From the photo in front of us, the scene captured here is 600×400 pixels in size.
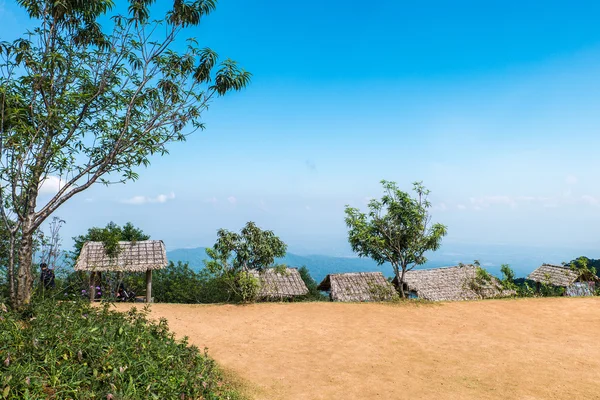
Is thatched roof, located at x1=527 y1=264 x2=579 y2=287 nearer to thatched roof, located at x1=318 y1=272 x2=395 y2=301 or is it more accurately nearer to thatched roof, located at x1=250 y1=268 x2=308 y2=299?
thatched roof, located at x1=318 y1=272 x2=395 y2=301

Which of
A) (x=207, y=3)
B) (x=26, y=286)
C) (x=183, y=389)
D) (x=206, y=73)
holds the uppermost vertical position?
(x=207, y=3)

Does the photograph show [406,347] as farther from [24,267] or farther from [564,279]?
[564,279]

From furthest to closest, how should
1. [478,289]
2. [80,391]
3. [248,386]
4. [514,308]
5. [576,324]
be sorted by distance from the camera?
[478,289] < [514,308] < [576,324] < [248,386] < [80,391]

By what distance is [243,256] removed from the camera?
13.7 meters

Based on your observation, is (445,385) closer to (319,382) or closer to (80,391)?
(319,382)

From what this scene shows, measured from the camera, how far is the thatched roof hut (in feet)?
59.5

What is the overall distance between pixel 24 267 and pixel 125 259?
27.8 feet

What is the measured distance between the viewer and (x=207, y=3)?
734 centimetres

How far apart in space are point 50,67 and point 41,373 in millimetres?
5244

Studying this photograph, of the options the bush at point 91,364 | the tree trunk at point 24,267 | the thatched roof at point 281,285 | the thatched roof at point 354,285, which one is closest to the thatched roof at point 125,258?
the thatched roof at point 281,285

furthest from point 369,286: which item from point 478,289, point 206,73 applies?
point 206,73

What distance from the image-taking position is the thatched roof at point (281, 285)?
50.1 feet

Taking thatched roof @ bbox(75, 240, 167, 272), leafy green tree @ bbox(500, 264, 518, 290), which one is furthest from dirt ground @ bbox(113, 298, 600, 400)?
leafy green tree @ bbox(500, 264, 518, 290)

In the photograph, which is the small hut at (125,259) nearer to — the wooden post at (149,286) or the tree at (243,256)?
the wooden post at (149,286)
